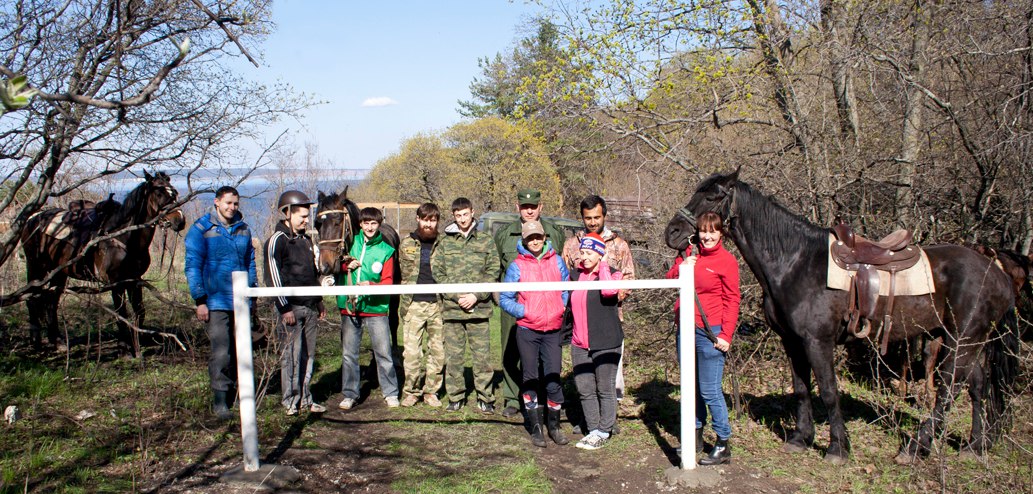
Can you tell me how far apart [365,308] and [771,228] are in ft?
10.9

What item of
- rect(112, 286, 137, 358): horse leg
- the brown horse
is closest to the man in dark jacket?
the brown horse

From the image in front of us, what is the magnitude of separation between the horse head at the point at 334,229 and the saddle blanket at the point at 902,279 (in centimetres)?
379

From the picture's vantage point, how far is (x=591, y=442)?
16.4 feet

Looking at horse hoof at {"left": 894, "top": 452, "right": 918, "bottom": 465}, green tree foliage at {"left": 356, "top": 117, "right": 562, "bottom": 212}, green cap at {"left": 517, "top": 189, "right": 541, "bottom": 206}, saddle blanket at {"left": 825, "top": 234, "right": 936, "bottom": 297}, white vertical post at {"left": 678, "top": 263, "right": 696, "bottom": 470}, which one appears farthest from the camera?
green tree foliage at {"left": 356, "top": 117, "right": 562, "bottom": 212}

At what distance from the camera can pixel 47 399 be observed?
18.4ft

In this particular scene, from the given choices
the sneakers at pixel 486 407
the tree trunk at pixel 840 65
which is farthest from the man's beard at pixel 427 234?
the tree trunk at pixel 840 65

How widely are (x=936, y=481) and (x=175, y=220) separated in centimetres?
692

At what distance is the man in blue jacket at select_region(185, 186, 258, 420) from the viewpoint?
527 centimetres

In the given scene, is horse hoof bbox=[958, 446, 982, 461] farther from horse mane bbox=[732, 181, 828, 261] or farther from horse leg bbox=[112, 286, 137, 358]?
horse leg bbox=[112, 286, 137, 358]

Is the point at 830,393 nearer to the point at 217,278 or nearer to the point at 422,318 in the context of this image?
the point at 422,318

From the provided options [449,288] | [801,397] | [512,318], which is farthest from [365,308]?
[801,397]

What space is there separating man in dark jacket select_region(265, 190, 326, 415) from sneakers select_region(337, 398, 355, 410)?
0.19 metres

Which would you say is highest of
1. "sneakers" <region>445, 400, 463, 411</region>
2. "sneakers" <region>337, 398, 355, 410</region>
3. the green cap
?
the green cap

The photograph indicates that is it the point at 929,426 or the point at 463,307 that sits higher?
the point at 463,307
